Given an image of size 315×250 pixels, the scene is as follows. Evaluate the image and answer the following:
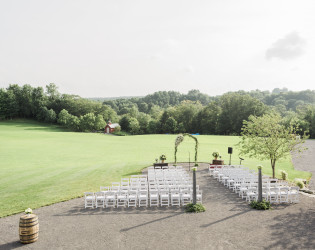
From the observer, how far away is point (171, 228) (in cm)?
995

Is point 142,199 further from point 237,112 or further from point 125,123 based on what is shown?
point 125,123

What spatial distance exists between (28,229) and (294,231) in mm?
9966

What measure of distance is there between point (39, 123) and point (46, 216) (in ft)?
277

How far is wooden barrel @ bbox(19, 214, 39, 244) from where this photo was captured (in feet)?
28.9

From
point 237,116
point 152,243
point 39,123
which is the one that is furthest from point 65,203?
point 39,123

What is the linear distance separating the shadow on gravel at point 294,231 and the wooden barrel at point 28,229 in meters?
8.28

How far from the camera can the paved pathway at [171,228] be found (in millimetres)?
8695

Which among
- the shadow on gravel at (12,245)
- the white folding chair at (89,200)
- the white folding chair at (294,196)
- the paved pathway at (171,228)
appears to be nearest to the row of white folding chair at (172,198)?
the paved pathway at (171,228)

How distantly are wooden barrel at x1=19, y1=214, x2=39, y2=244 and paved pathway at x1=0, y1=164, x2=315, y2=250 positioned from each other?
200mm

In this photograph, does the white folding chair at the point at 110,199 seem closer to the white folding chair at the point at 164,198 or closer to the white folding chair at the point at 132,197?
the white folding chair at the point at 132,197

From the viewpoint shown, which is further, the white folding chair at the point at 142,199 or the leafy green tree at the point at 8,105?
the leafy green tree at the point at 8,105

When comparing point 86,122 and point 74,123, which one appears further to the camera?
point 74,123

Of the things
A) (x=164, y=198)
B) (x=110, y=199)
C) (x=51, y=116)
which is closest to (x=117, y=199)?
(x=110, y=199)

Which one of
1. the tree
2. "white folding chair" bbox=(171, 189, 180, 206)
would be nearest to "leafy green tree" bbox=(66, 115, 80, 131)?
the tree
